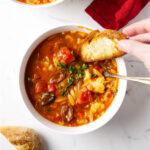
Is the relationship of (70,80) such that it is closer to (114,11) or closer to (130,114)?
(130,114)

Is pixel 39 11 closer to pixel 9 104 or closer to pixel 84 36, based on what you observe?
pixel 84 36

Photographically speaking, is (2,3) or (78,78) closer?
(78,78)

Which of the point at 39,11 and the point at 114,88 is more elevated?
the point at 39,11

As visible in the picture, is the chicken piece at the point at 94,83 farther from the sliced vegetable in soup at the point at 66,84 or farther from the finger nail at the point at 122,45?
the finger nail at the point at 122,45

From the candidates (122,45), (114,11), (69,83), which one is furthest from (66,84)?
(114,11)

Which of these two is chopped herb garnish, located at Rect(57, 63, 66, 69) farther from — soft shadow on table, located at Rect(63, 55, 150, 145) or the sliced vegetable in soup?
soft shadow on table, located at Rect(63, 55, 150, 145)

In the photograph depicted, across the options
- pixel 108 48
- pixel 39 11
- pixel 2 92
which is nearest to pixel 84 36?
pixel 108 48
